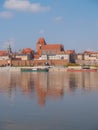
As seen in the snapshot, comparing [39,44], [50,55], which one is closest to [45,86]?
[50,55]

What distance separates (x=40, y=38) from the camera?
302 ft

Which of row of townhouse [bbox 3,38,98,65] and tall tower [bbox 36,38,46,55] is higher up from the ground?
tall tower [bbox 36,38,46,55]

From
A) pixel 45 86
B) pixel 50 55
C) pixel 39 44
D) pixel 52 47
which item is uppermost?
pixel 39 44

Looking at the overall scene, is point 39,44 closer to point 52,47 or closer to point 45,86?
point 52,47

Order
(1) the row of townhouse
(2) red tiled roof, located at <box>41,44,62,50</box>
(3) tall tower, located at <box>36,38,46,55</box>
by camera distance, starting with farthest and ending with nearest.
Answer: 1. (3) tall tower, located at <box>36,38,46,55</box>
2. (2) red tiled roof, located at <box>41,44,62,50</box>
3. (1) the row of townhouse

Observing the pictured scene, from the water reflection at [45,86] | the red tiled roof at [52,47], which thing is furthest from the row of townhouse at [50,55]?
the water reflection at [45,86]

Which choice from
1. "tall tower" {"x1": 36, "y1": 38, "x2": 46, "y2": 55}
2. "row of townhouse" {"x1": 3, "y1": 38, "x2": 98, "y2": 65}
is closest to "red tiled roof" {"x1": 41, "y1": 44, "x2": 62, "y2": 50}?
"row of townhouse" {"x1": 3, "y1": 38, "x2": 98, "y2": 65}

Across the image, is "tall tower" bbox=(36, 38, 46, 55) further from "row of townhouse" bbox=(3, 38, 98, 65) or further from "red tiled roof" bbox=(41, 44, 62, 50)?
"red tiled roof" bbox=(41, 44, 62, 50)

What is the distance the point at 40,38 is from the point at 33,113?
8277 cm

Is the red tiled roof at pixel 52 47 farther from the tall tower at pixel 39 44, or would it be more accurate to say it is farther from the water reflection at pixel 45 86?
the water reflection at pixel 45 86

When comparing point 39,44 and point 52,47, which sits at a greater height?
point 39,44

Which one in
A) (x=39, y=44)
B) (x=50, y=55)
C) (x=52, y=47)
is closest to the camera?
(x=50, y=55)

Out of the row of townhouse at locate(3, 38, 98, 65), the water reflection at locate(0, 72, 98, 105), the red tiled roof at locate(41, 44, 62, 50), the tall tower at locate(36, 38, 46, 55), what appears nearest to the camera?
the water reflection at locate(0, 72, 98, 105)

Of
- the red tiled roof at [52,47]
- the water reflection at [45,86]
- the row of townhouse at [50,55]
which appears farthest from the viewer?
the red tiled roof at [52,47]
